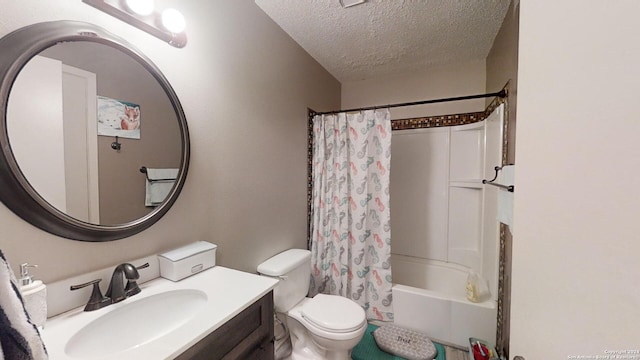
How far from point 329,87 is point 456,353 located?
277 cm

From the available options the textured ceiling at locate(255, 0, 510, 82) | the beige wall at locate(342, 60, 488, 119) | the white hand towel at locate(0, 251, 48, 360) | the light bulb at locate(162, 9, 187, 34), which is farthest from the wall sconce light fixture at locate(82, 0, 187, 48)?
the beige wall at locate(342, 60, 488, 119)

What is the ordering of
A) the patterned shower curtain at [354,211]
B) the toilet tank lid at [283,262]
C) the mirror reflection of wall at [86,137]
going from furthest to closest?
the patterned shower curtain at [354,211] → the toilet tank lid at [283,262] → the mirror reflection of wall at [86,137]

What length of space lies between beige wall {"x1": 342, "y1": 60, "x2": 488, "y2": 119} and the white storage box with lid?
2.46 m

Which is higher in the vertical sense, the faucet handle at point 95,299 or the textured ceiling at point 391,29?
Result: the textured ceiling at point 391,29

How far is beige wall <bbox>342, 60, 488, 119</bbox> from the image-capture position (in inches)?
97.0

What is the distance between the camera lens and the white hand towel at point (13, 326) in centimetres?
40

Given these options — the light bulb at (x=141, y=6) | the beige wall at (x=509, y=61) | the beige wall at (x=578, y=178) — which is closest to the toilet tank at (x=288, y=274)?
the beige wall at (x=578, y=178)

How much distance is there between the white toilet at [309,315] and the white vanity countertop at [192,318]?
1.67 ft

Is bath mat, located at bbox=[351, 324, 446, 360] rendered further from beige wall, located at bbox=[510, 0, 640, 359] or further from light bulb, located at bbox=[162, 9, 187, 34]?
light bulb, located at bbox=[162, 9, 187, 34]

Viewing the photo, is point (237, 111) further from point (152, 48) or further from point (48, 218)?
point (48, 218)

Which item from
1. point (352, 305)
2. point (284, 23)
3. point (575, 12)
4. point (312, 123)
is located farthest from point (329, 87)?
point (575, 12)

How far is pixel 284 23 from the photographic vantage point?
1.84 metres

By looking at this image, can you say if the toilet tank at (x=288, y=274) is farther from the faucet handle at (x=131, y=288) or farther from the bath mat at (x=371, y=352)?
the faucet handle at (x=131, y=288)

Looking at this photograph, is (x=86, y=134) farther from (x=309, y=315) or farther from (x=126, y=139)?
(x=309, y=315)
